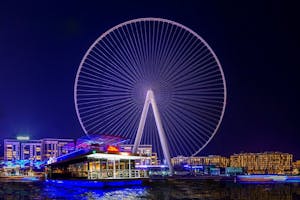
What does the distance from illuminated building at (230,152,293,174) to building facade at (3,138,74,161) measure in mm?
68196

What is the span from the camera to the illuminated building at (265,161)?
512 ft

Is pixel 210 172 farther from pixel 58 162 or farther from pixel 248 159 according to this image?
pixel 248 159

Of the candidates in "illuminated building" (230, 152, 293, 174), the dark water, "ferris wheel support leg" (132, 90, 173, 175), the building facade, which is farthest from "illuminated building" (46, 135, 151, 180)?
"illuminated building" (230, 152, 293, 174)

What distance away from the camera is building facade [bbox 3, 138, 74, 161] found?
400 ft

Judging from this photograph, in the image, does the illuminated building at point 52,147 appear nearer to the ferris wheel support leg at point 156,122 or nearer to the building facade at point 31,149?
the building facade at point 31,149

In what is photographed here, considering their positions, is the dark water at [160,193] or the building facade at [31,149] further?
the building facade at [31,149]

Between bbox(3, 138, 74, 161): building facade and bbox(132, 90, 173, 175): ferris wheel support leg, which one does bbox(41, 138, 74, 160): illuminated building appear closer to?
bbox(3, 138, 74, 161): building facade

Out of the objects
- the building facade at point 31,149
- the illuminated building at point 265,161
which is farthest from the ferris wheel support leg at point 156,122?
the illuminated building at point 265,161

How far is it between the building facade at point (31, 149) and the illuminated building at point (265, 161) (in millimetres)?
68196

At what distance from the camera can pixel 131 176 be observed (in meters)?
37.3

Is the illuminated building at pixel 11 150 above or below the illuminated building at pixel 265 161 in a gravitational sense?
above

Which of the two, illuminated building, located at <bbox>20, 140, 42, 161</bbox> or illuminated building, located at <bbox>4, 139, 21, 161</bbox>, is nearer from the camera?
illuminated building, located at <bbox>4, 139, 21, 161</bbox>

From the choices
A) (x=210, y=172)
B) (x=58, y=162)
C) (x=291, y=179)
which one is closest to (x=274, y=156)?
(x=210, y=172)

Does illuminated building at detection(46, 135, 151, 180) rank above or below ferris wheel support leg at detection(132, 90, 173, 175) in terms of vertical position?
below
